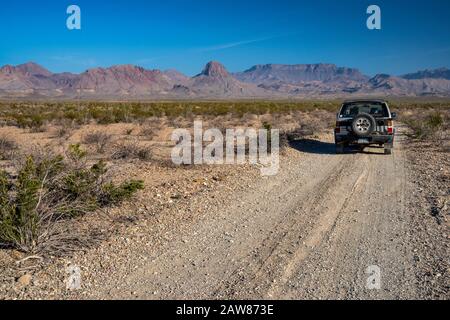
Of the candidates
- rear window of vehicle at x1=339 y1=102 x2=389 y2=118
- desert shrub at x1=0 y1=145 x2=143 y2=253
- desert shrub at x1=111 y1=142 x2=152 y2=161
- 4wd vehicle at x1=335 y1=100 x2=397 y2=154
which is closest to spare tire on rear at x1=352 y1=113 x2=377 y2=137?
4wd vehicle at x1=335 y1=100 x2=397 y2=154

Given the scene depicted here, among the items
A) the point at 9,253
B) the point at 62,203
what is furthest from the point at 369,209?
the point at 9,253

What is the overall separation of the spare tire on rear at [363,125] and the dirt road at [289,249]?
3.98m

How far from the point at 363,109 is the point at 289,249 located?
10225 mm

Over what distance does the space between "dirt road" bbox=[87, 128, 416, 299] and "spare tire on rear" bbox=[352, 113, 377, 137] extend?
398 centimetres

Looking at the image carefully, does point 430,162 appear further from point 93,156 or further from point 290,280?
point 93,156

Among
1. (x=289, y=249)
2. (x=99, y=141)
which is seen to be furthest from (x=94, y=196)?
(x=99, y=141)

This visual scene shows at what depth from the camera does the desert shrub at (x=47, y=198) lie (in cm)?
509

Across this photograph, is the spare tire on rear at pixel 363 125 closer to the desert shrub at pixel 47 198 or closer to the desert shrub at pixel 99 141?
the desert shrub at pixel 47 198

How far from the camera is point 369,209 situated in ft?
23.0

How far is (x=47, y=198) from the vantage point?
20.4ft

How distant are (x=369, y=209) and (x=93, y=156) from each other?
30.2ft

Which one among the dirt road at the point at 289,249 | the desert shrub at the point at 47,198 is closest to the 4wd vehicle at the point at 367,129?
the dirt road at the point at 289,249

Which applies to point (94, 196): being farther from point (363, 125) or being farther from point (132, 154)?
point (363, 125)
